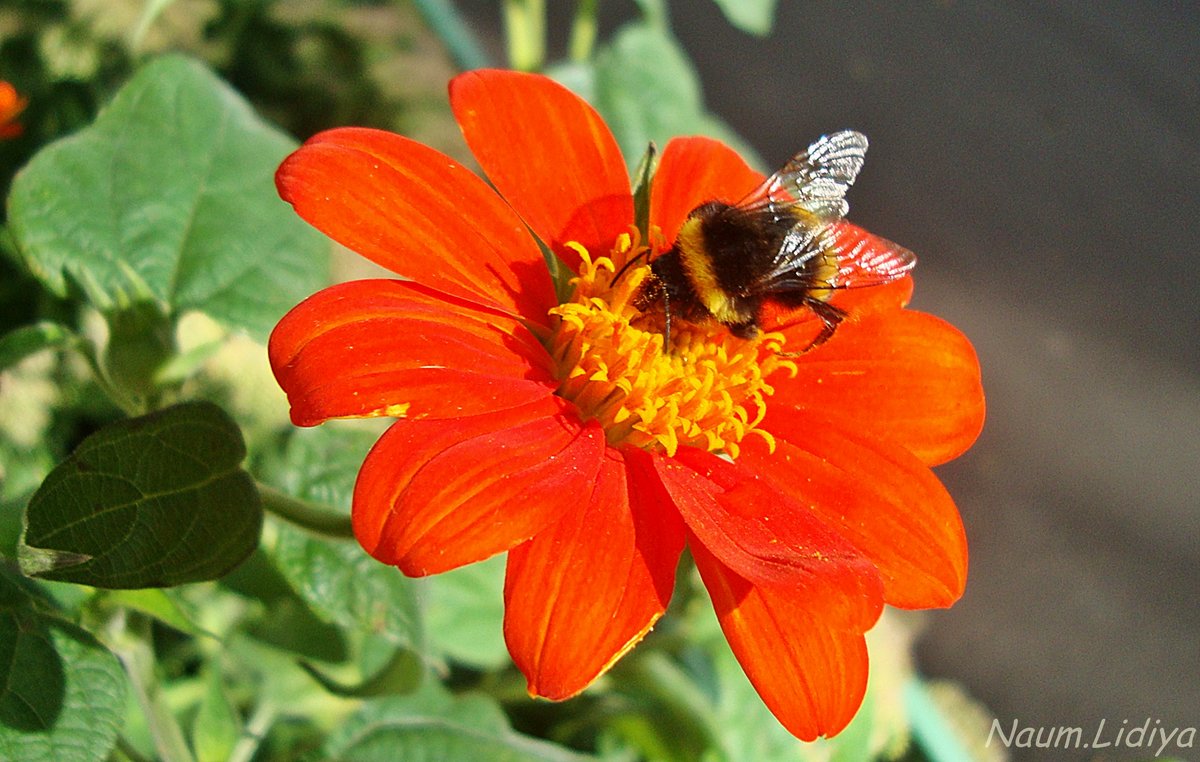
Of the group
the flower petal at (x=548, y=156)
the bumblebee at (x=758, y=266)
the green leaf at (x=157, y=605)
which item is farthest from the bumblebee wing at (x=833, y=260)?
the green leaf at (x=157, y=605)

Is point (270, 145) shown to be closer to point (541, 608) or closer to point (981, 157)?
point (541, 608)

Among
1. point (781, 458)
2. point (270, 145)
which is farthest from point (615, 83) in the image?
point (781, 458)

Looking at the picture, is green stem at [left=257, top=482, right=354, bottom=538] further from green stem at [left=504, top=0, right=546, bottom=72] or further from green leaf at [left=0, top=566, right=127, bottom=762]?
green stem at [left=504, top=0, right=546, bottom=72]

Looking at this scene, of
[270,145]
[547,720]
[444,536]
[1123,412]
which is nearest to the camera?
[444,536]

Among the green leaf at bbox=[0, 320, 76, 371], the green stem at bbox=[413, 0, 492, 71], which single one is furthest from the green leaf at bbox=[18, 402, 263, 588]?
the green stem at bbox=[413, 0, 492, 71]

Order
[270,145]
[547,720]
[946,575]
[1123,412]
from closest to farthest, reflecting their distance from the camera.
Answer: [946,575] < [270,145] < [547,720] < [1123,412]

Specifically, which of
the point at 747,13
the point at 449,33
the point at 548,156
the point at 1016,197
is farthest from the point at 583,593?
the point at 1016,197
